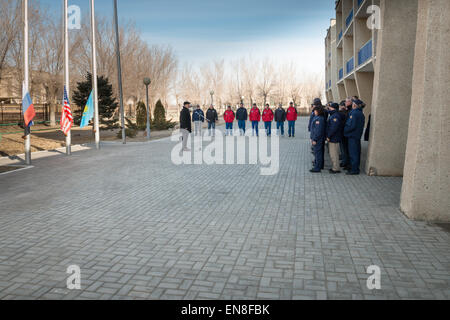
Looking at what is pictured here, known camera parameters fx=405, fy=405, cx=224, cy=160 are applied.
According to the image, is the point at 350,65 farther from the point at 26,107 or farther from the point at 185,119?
the point at 26,107

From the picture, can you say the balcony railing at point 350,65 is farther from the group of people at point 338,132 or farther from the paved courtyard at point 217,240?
the paved courtyard at point 217,240

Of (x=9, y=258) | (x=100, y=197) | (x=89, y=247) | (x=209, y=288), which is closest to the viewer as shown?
(x=209, y=288)

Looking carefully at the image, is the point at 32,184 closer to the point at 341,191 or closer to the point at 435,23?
the point at 341,191

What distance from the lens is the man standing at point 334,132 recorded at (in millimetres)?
10539

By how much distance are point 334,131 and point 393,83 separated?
1.82 m

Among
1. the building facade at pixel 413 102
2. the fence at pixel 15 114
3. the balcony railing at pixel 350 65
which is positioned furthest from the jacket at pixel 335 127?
the fence at pixel 15 114

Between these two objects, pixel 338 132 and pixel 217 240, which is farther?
pixel 338 132

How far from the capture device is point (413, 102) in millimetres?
6730

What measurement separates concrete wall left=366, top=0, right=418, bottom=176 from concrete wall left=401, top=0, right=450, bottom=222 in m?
3.55

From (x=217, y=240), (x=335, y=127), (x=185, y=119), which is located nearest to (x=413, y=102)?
(x=335, y=127)

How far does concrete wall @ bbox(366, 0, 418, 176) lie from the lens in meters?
9.83
